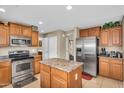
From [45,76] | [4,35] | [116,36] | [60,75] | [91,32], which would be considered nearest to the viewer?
[60,75]

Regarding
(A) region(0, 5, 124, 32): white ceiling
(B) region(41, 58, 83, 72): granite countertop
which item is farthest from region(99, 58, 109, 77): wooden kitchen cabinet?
(B) region(41, 58, 83, 72): granite countertop

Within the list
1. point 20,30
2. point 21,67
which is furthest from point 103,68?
point 20,30

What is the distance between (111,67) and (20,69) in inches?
134

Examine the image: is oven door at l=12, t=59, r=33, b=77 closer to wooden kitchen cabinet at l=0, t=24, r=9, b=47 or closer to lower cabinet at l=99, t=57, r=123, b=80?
wooden kitchen cabinet at l=0, t=24, r=9, b=47

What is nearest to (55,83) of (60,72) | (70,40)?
(60,72)

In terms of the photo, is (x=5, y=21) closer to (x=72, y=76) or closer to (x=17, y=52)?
(x=17, y=52)

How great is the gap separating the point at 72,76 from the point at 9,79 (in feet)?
7.52

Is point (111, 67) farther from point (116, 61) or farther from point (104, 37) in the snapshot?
point (104, 37)

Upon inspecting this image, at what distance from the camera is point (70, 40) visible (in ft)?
19.8

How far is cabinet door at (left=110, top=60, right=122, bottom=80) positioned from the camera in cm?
330

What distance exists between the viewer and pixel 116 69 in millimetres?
3383

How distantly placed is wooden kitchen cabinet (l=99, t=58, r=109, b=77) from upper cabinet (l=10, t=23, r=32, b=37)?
3.35 m

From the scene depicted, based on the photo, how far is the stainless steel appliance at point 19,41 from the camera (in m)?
3.56

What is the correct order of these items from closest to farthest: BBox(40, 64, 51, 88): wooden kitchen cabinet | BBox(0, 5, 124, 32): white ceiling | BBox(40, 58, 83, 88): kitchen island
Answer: BBox(40, 58, 83, 88): kitchen island, BBox(0, 5, 124, 32): white ceiling, BBox(40, 64, 51, 88): wooden kitchen cabinet
